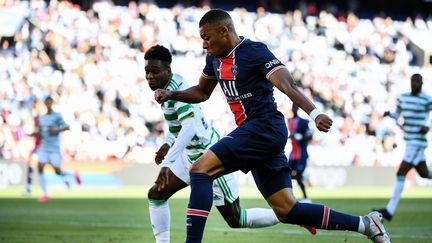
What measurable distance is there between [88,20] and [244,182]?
8.03 metres

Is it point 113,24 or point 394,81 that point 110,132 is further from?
point 394,81

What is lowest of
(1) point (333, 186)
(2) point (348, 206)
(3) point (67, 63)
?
(1) point (333, 186)

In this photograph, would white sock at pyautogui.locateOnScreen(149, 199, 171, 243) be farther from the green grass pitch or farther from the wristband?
the wristband

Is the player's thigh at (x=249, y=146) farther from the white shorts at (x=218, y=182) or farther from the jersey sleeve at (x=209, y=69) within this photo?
the white shorts at (x=218, y=182)

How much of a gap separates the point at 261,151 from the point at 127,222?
7715 millimetres

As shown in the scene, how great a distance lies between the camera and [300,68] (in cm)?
3416

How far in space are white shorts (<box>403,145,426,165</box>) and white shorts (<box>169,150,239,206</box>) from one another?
23.2ft

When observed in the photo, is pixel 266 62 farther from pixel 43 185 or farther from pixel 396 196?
pixel 43 185

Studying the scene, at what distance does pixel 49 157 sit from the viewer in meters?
22.5

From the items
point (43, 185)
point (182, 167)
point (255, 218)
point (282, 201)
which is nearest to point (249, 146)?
point (282, 201)

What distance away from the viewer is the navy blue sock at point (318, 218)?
7.15m

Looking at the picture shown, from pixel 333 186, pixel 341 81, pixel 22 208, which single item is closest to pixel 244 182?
pixel 333 186

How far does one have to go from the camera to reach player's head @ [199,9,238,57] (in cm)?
721

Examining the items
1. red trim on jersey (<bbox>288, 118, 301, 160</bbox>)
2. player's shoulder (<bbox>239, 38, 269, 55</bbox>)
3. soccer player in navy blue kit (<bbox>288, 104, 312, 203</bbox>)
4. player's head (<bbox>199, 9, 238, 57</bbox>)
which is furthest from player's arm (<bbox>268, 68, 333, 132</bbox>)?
red trim on jersey (<bbox>288, 118, 301, 160</bbox>)
